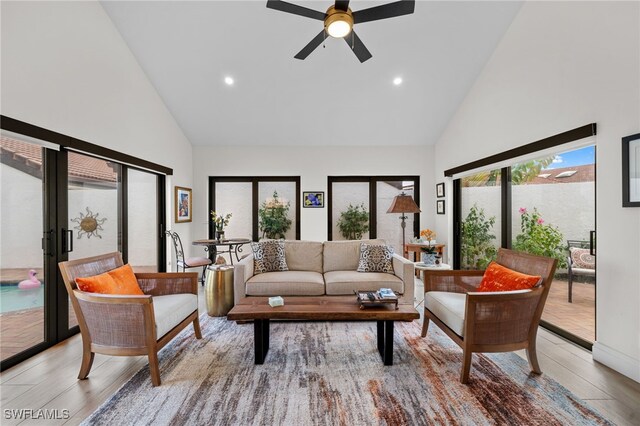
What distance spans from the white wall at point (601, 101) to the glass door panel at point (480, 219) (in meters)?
1.00

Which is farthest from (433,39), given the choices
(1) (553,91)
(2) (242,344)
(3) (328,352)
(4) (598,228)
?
(2) (242,344)

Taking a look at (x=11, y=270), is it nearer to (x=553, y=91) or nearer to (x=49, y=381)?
(x=49, y=381)

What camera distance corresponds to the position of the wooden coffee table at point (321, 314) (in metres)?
2.49

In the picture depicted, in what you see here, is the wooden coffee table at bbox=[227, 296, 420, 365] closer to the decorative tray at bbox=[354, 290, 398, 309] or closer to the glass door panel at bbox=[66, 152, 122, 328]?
the decorative tray at bbox=[354, 290, 398, 309]

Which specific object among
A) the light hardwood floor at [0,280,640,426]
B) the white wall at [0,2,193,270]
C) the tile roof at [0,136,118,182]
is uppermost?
the white wall at [0,2,193,270]

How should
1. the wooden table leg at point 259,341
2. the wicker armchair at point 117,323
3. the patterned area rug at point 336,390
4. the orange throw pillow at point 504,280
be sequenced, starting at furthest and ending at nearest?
the wooden table leg at point 259,341 < the orange throw pillow at point 504,280 < the wicker armchair at point 117,323 < the patterned area rug at point 336,390

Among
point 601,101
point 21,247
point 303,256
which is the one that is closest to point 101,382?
point 21,247

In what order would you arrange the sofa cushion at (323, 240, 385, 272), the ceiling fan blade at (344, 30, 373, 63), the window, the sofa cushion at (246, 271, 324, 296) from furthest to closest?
the window < the sofa cushion at (323, 240, 385, 272) < the sofa cushion at (246, 271, 324, 296) < the ceiling fan blade at (344, 30, 373, 63)

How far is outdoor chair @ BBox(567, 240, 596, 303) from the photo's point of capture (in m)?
3.06

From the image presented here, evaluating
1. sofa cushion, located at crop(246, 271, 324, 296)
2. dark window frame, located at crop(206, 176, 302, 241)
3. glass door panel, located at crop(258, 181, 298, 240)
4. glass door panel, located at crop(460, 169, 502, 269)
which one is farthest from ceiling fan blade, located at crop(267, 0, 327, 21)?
glass door panel, located at crop(258, 181, 298, 240)

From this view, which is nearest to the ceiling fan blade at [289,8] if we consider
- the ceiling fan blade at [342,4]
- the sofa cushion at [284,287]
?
the ceiling fan blade at [342,4]

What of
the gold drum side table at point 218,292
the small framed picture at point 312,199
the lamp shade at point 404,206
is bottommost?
the gold drum side table at point 218,292

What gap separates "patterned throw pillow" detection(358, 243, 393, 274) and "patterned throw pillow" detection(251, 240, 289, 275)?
3.36 ft

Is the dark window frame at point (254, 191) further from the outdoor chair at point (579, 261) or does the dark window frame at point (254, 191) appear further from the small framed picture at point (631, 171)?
the small framed picture at point (631, 171)
